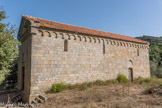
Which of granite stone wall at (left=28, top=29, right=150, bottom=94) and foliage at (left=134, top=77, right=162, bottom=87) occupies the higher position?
granite stone wall at (left=28, top=29, right=150, bottom=94)

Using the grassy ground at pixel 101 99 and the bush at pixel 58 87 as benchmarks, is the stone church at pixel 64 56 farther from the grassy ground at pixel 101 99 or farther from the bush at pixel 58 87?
the grassy ground at pixel 101 99

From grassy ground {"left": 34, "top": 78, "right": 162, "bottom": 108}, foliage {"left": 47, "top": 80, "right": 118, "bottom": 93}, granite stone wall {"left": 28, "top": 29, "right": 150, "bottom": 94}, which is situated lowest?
grassy ground {"left": 34, "top": 78, "right": 162, "bottom": 108}

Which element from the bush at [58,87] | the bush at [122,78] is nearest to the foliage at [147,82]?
the bush at [122,78]

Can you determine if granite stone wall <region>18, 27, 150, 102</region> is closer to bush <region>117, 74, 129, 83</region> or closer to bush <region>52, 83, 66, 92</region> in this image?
bush <region>52, 83, 66, 92</region>

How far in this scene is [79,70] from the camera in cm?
1020

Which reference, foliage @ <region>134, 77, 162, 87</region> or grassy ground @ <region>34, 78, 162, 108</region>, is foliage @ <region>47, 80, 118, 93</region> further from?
foliage @ <region>134, 77, 162, 87</region>

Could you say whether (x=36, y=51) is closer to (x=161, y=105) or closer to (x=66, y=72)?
(x=66, y=72)

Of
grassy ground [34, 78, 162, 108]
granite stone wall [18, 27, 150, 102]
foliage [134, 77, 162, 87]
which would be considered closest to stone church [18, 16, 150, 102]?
granite stone wall [18, 27, 150, 102]

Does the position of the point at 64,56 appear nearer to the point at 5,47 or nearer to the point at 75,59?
the point at 75,59

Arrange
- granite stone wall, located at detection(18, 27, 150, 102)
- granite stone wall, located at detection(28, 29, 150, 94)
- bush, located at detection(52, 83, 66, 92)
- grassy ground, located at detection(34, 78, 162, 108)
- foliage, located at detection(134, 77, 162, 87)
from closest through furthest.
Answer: grassy ground, located at detection(34, 78, 162, 108) < granite stone wall, located at detection(18, 27, 150, 102) < granite stone wall, located at detection(28, 29, 150, 94) < bush, located at detection(52, 83, 66, 92) < foliage, located at detection(134, 77, 162, 87)

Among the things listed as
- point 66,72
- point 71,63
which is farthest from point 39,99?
point 71,63

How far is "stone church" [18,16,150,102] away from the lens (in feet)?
27.7

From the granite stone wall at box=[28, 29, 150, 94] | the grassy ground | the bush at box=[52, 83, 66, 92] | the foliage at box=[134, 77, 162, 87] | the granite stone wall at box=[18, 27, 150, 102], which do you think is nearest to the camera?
the grassy ground

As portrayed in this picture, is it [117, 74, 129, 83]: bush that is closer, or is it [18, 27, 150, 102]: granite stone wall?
[18, 27, 150, 102]: granite stone wall
